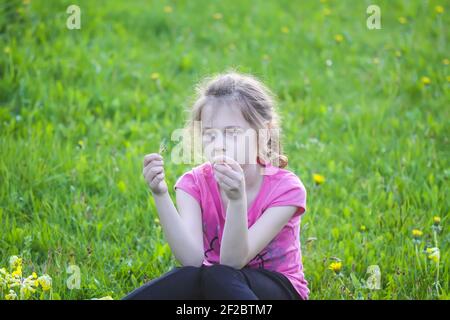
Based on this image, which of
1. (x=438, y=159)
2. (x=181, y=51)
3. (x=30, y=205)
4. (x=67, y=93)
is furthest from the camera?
(x=181, y=51)

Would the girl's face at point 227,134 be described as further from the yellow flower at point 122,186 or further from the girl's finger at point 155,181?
the yellow flower at point 122,186

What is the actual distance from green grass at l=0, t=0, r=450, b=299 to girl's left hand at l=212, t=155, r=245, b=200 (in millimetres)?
759

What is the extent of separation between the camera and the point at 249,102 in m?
2.21

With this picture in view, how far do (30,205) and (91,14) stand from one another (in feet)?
7.30

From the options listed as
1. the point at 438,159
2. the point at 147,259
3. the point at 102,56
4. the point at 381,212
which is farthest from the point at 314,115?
the point at 147,259

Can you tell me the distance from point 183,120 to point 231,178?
1.77 metres

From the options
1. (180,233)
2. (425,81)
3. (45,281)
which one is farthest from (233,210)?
(425,81)

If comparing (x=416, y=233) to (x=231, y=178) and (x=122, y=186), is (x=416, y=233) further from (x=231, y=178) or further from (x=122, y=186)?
(x=122, y=186)

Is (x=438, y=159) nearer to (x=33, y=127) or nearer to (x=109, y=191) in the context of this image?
(x=109, y=191)

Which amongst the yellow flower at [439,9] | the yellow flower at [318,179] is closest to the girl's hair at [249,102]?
the yellow flower at [318,179]

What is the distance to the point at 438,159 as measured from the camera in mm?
3436
